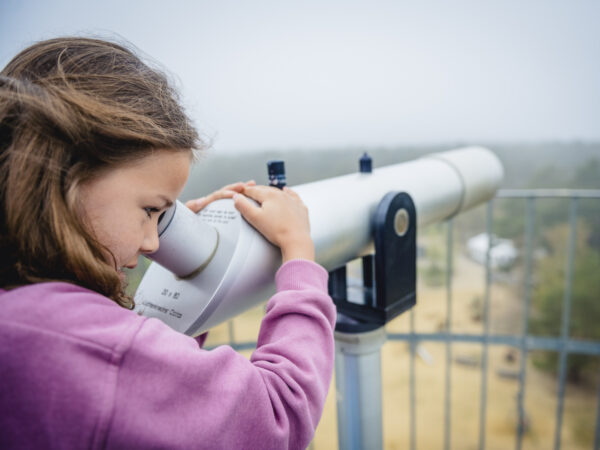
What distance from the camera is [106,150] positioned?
1.04 ft

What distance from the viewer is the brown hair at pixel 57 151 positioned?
29cm

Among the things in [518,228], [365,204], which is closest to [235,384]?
[365,204]

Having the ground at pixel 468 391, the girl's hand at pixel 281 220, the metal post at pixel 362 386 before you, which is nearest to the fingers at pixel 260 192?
the girl's hand at pixel 281 220

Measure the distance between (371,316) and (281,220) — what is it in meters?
0.30

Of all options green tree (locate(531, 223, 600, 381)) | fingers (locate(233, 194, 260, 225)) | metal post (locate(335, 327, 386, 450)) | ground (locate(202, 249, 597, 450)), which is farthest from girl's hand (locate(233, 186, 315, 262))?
green tree (locate(531, 223, 600, 381))

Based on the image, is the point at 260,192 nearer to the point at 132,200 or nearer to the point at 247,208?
the point at 247,208

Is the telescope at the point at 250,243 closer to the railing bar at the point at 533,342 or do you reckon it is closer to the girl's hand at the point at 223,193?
the girl's hand at the point at 223,193

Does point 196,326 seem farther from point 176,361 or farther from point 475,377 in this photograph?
point 475,377

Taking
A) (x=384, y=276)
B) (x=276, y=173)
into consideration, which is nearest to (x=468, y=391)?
(x=384, y=276)

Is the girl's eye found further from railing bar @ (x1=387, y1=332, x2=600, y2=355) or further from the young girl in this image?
railing bar @ (x1=387, y1=332, x2=600, y2=355)

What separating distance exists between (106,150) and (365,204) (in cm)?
39

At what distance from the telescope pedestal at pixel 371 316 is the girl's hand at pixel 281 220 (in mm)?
184

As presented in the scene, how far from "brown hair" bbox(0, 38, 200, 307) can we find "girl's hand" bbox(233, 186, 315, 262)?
155 mm

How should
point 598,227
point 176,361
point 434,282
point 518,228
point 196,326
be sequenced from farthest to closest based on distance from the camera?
point 434,282
point 518,228
point 598,227
point 196,326
point 176,361
